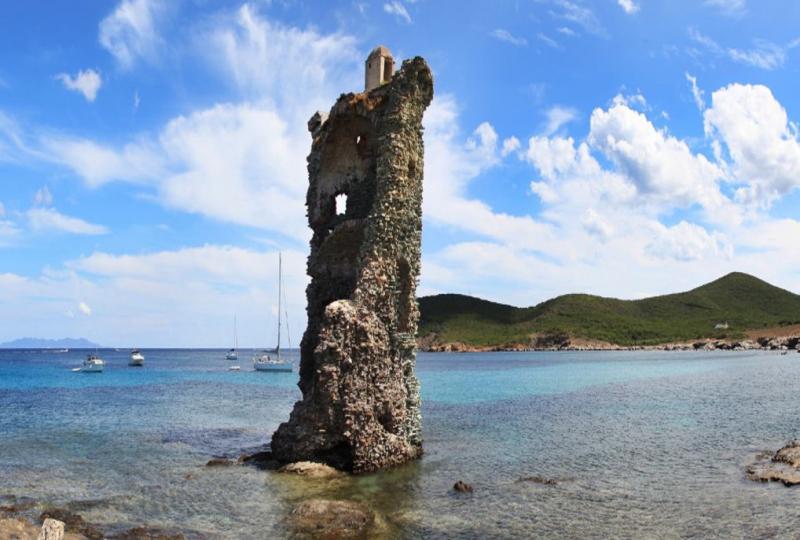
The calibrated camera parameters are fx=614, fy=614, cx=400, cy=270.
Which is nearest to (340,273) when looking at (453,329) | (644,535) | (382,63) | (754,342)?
(382,63)

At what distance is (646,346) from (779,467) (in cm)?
13618

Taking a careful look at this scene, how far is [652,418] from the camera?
32438mm

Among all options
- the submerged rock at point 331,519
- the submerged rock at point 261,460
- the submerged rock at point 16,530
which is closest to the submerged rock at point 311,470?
the submerged rock at point 261,460

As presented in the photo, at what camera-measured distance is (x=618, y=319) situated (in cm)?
17075

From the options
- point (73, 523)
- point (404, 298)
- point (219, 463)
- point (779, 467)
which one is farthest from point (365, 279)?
point (779, 467)

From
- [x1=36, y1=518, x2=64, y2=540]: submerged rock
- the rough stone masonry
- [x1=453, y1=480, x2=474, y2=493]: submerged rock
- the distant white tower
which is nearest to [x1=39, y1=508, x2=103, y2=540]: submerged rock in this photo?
[x1=36, y1=518, x2=64, y2=540]: submerged rock

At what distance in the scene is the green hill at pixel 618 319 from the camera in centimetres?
15575

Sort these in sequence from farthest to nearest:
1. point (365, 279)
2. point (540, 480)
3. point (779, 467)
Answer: point (365, 279) < point (779, 467) < point (540, 480)

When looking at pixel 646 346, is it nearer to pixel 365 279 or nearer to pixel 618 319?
pixel 618 319

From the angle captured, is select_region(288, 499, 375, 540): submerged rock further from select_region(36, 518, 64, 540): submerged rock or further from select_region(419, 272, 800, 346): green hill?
select_region(419, 272, 800, 346): green hill

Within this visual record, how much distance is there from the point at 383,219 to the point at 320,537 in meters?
11.0

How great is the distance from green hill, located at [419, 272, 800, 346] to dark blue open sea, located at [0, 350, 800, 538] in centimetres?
11997

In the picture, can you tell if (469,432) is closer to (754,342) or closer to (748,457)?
(748,457)

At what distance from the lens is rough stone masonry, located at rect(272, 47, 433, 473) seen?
1966cm
